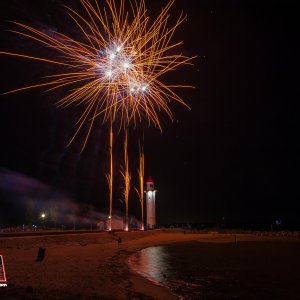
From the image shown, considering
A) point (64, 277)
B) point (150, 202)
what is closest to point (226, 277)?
point (64, 277)

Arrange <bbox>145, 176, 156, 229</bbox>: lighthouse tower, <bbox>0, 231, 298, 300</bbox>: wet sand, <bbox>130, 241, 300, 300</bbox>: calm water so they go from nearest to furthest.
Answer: <bbox>0, 231, 298, 300</bbox>: wet sand → <bbox>130, 241, 300, 300</bbox>: calm water → <bbox>145, 176, 156, 229</bbox>: lighthouse tower

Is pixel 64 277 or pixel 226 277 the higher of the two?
pixel 64 277

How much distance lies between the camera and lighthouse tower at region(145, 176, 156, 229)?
75.4m

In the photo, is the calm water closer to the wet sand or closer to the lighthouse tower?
the wet sand

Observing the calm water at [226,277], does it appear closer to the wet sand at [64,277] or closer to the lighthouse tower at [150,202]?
the wet sand at [64,277]

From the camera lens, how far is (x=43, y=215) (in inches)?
2771

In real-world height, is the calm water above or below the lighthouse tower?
below

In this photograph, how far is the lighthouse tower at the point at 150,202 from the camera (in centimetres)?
7538

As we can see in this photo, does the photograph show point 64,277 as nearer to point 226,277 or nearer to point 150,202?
point 226,277

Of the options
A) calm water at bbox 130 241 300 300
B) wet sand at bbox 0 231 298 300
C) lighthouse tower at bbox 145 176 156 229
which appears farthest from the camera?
lighthouse tower at bbox 145 176 156 229

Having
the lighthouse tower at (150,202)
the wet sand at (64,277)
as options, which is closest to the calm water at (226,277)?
the wet sand at (64,277)

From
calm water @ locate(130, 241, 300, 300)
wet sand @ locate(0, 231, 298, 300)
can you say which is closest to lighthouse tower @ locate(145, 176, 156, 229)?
calm water @ locate(130, 241, 300, 300)

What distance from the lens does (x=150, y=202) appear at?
77.2 m

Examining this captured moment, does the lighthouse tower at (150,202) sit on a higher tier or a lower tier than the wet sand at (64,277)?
higher
